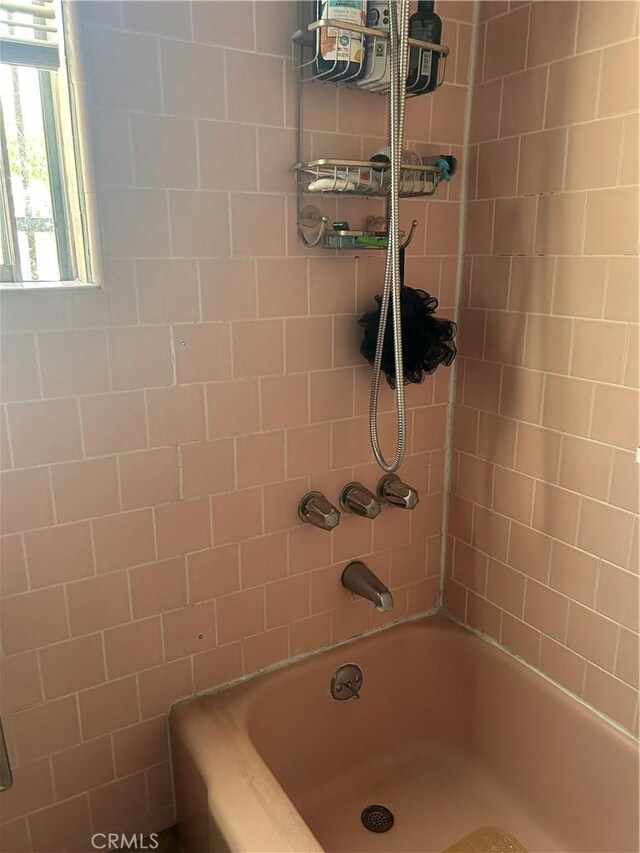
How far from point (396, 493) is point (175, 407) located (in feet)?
1.97

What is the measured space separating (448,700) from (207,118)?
161 cm

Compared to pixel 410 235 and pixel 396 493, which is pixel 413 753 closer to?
pixel 396 493

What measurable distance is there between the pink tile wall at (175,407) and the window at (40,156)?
0.21 ft

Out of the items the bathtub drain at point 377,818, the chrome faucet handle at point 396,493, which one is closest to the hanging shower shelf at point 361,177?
the chrome faucet handle at point 396,493

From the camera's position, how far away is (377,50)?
132cm

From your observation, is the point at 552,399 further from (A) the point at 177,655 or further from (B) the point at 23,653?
(B) the point at 23,653

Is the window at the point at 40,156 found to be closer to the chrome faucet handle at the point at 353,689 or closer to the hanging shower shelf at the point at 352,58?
the hanging shower shelf at the point at 352,58

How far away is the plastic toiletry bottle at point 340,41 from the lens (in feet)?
4.10

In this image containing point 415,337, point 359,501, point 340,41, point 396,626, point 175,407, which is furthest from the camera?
point 396,626

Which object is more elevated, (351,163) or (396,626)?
(351,163)

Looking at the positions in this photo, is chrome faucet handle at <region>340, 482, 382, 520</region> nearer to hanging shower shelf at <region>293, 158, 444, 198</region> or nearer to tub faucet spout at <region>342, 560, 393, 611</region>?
tub faucet spout at <region>342, 560, 393, 611</region>

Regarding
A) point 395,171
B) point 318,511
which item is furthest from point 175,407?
point 395,171

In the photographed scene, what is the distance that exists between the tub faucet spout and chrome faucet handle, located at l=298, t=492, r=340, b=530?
0.19m

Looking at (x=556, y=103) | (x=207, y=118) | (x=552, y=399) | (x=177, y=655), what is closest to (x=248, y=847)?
(x=177, y=655)
